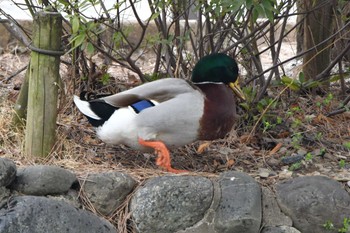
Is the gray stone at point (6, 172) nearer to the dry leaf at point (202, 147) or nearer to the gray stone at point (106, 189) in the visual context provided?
the gray stone at point (106, 189)

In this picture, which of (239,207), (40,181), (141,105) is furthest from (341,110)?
(40,181)

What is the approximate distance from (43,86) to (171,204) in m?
1.04

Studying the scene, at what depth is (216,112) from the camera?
4656mm

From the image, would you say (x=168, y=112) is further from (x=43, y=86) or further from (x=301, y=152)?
(x=301, y=152)

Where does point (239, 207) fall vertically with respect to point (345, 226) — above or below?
above

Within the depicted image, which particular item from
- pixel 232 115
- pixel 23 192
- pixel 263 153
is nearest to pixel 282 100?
pixel 263 153

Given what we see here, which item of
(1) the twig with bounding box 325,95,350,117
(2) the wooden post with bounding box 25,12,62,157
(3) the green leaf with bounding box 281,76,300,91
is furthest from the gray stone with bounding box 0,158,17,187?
(1) the twig with bounding box 325,95,350,117

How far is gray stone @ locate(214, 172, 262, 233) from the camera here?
4.38 m

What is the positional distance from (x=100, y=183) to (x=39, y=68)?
797mm

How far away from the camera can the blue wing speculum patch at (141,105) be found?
4637mm

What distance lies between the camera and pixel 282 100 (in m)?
5.93

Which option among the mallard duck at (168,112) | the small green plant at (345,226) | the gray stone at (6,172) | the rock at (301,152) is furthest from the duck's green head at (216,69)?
the gray stone at (6,172)

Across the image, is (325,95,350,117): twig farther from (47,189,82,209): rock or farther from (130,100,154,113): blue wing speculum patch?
(47,189,82,209): rock

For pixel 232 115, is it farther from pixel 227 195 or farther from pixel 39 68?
pixel 39 68
